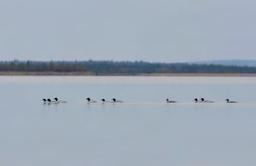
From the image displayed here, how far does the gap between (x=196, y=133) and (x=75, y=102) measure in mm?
13449

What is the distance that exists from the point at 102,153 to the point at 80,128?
4851 millimetres

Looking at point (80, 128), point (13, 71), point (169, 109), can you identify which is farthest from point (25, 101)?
point (13, 71)

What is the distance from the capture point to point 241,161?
676 inches

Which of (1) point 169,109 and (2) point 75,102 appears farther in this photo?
(2) point 75,102

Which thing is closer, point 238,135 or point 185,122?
point 238,135

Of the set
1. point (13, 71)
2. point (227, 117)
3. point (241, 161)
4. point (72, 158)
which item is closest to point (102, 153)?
point (72, 158)

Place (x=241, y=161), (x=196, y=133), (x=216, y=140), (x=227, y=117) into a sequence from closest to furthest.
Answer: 1. (x=241, y=161)
2. (x=216, y=140)
3. (x=196, y=133)
4. (x=227, y=117)

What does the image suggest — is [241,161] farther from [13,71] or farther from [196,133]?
[13,71]

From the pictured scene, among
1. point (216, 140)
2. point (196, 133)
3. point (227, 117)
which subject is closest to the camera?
point (216, 140)

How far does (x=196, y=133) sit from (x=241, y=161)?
4659mm

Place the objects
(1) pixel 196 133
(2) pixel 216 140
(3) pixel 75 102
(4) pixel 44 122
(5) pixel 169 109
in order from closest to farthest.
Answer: (2) pixel 216 140
(1) pixel 196 133
(4) pixel 44 122
(5) pixel 169 109
(3) pixel 75 102

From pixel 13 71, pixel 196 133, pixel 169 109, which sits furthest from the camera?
pixel 13 71

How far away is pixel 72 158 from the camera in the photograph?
57.0 feet

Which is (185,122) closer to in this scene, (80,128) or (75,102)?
(80,128)
